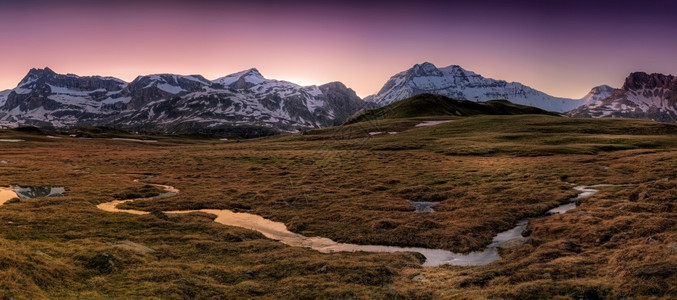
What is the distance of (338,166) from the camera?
227ft

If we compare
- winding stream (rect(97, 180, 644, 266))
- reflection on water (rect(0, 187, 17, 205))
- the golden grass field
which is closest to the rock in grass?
winding stream (rect(97, 180, 644, 266))

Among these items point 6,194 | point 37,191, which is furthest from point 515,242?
point 37,191

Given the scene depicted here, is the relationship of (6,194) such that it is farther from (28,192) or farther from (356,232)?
(356,232)

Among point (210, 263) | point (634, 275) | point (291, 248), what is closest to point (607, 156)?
point (634, 275)

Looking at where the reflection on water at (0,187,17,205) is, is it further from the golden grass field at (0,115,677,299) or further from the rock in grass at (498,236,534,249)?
the rock in grass at (498,236,534,249)

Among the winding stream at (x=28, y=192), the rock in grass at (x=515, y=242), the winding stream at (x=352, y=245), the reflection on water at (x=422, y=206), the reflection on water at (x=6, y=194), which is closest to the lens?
the winding stream at (x=352, y=245)

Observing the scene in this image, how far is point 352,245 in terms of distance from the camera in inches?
1037

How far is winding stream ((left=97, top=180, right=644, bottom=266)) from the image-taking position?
22.9m

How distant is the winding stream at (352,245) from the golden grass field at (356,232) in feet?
2.73

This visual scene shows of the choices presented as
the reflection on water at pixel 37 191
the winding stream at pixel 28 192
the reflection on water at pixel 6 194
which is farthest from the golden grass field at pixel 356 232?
the reflection on water at pixel 6 194

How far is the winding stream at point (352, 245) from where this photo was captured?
22859mm

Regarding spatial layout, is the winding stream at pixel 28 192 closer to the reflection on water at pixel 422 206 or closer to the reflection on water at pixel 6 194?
the reflection on water at pixel 6 194

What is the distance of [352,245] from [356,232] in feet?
7.96

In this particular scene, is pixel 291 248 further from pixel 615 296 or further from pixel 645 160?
pixel 645 160
